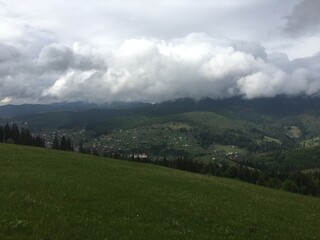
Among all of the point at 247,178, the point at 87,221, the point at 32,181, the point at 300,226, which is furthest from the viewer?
the point at 247,178

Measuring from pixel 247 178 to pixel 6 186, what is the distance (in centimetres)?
12889

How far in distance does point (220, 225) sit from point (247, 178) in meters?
129

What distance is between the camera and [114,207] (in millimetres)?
23906

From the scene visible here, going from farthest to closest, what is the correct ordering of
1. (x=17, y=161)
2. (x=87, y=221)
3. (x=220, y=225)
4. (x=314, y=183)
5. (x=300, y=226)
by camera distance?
(x=314, y=183) → (x=17, y=161) → (x=300, y=226) → (x=220, y=225) → (x=87, y=221)

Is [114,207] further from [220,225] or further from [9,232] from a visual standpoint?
[9,232]

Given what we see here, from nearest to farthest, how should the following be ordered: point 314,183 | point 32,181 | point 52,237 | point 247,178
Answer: point 52,237
point 32,181
point 314,183
point 247,178

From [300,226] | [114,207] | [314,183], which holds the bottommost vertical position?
[314,183]

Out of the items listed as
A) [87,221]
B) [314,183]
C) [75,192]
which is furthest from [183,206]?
[314,183]

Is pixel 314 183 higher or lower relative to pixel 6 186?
lower

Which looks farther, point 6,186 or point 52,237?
point 6,186

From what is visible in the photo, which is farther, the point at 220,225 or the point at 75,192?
the point at 75,192

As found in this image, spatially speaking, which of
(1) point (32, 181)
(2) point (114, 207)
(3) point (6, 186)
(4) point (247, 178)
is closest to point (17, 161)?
(1) point (32, 181)

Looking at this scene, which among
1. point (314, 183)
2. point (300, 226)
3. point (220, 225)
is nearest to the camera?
point (220, 225)

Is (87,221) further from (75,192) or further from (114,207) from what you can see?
(75,192)
